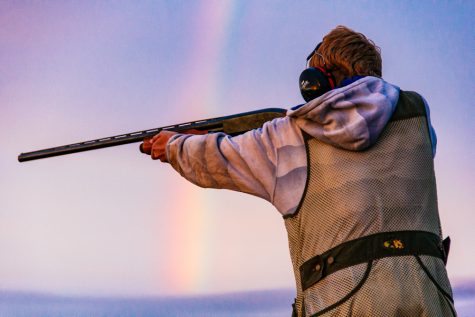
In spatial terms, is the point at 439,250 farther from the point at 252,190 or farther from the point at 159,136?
the point at 159,136

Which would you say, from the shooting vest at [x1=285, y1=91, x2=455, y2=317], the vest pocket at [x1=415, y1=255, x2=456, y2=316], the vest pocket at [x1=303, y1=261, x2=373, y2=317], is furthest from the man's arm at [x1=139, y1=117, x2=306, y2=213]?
the vest pocket at [x1=415, y1=255, x2=456, y2=316]

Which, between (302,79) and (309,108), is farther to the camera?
(302,79)

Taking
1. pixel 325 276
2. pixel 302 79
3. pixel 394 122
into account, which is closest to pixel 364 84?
pixel 394 122

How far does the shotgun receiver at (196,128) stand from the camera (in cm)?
538

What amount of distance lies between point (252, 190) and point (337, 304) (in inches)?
35.3

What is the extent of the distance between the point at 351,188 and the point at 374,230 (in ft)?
0.90

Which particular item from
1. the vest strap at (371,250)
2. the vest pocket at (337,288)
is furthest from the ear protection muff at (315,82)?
the vest pocket at (337,288)

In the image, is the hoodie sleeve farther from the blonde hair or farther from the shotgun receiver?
the shotgun receiver

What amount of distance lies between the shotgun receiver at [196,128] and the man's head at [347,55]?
29.6 inches

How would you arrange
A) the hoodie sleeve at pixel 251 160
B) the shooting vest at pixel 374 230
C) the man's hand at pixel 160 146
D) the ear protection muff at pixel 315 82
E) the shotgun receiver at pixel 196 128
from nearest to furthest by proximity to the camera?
the shooting vest at pixel 374 230
the hoodie sleeve at pixel 251 160
the ear protection muff at pixel 315 82
the man's hand at pixel 160 146
the shotgun receiver at pixel 196 128

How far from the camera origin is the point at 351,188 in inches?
158

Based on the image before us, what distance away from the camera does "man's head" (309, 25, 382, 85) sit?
4.64 meters

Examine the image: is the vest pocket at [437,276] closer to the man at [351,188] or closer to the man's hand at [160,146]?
the man at [351,188]

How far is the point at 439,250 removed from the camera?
160 inches
